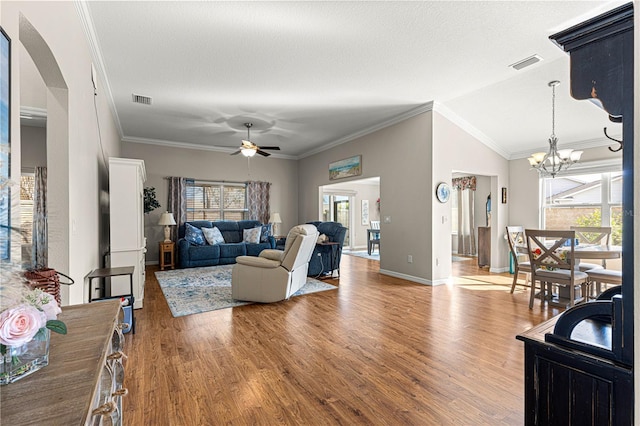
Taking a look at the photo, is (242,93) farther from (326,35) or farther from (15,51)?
(15,51)

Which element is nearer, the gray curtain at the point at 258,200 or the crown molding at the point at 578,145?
the crown molding at the point at 578,145

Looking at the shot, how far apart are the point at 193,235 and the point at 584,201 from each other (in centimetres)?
778

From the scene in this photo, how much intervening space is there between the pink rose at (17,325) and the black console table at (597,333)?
4.79 ft

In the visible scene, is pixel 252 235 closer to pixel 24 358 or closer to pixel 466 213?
pixel 466 213

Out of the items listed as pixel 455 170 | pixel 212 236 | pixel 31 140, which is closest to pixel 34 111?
pixel 31 140

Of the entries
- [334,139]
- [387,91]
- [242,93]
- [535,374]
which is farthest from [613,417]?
[334,139]

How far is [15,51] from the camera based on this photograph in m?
1.25

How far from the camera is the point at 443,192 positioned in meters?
5.11

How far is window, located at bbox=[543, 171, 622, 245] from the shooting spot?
17.1 ft

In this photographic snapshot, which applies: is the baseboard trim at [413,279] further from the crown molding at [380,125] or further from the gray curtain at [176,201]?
the gray curtain at [176,201]

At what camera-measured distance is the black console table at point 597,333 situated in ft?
2.64

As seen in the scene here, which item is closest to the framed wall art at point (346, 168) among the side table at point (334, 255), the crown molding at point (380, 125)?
the crown molding at point (380, 125)

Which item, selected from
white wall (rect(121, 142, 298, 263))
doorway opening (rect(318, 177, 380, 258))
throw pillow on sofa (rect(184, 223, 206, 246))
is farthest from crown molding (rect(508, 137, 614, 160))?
throw pillow on sofa (rect(184, 223, 206, 246))

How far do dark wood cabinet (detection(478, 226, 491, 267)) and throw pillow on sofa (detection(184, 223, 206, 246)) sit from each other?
626cm
